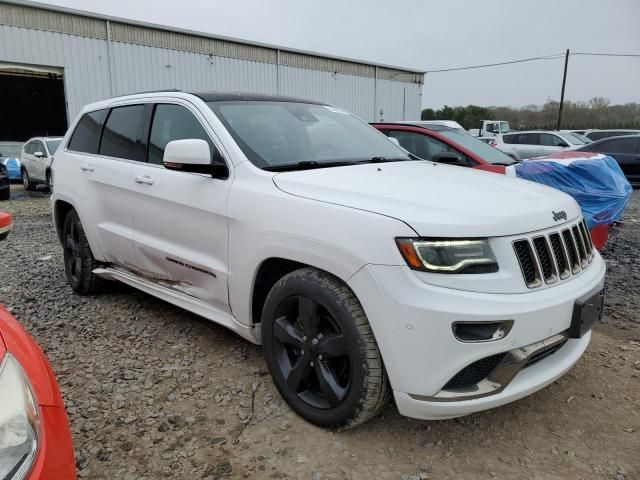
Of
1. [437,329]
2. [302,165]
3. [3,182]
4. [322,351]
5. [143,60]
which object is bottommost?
[3,182]

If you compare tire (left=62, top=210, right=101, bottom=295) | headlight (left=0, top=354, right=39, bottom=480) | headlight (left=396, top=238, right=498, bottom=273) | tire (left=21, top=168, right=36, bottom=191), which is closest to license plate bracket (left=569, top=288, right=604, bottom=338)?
headlight (left=396, top=238, right=498, bottom=273)

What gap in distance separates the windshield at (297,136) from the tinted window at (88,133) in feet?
5.02

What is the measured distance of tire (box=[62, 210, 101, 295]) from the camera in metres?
4.35

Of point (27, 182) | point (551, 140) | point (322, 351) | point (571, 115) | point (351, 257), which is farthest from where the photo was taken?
point (571, 115)

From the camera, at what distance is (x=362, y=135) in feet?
12.0

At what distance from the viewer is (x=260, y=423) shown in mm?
2637

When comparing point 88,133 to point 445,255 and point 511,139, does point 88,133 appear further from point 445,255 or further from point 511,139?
point 511,139

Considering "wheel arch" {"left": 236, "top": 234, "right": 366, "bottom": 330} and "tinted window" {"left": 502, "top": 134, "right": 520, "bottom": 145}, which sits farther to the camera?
"tinted window" {"left": 502, "top": 134, "right": 520, "bottom": 145}

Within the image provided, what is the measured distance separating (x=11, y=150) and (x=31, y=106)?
26.0 feet

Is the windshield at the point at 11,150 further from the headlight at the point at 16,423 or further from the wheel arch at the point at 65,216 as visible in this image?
the headlight at the point at 16,423

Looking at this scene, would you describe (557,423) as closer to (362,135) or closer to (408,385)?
(408,385)

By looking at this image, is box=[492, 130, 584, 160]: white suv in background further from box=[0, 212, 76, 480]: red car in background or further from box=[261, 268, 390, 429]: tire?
box=[0, 212, 76, 480]: red car in background

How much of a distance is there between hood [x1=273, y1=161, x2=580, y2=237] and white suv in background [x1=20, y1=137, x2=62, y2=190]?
11958 millimetres

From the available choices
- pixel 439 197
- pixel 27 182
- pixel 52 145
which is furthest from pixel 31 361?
pixel 27 182
